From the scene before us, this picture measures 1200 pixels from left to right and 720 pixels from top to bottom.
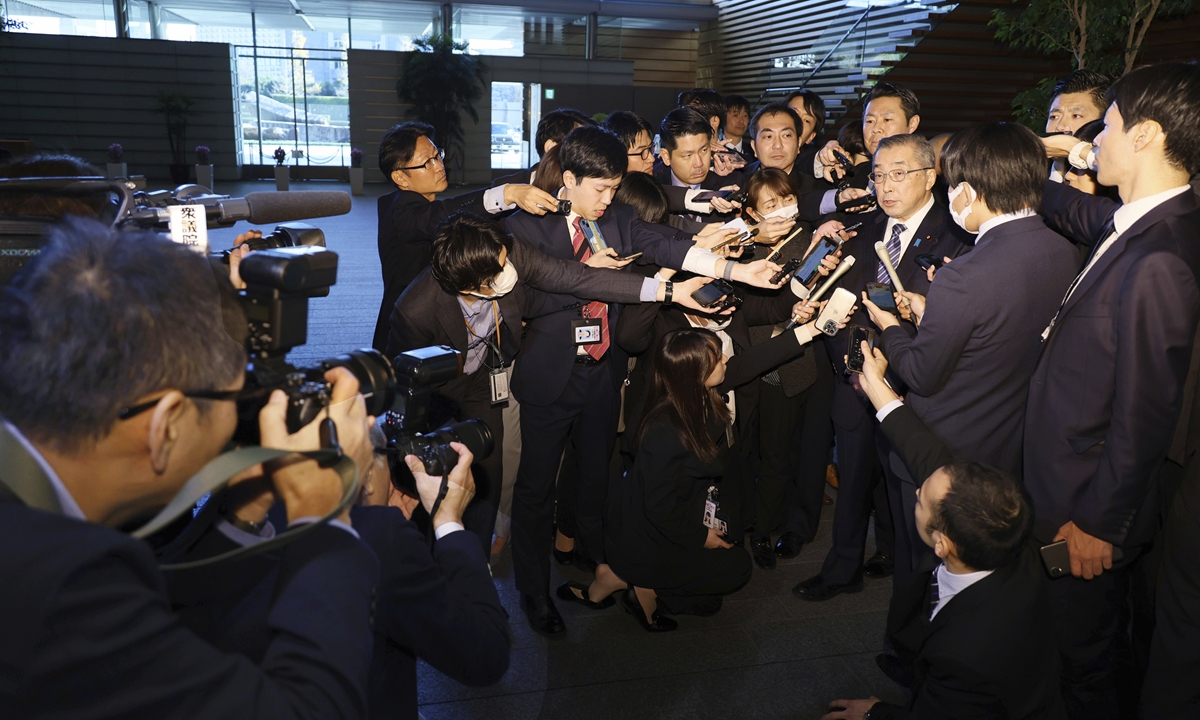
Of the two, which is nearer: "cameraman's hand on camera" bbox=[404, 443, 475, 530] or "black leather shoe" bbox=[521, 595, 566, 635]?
"cameraman's hand on camera" bbox=[404, 443, 475, 530]

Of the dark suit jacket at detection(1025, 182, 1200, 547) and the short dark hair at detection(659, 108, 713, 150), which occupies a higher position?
the short dark hair at detection(659, 108, 713, 150)

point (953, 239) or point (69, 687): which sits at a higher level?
point (953, 239)

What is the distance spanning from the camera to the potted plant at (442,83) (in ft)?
52.5

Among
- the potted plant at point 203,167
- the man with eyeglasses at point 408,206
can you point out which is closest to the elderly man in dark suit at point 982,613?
the man with eyeglasses at point 408,206

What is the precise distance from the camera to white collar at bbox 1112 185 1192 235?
6.07ft

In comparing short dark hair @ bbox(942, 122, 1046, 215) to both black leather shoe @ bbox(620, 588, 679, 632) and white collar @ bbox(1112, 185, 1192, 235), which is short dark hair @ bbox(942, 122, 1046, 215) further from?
black leather shoe @ bbox(620, 588, 679, 632)

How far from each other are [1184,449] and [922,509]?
0.74 m

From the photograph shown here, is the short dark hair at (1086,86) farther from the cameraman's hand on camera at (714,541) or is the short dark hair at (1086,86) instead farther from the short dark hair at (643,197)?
the cameraman's hand on camera at (714,541)

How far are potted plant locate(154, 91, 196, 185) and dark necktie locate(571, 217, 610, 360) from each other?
15478 mm

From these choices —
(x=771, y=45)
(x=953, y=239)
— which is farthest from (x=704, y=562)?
(x=771, y=45)

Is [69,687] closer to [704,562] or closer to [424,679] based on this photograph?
[424,679]

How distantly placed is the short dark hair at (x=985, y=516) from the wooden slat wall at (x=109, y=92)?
57.8ft

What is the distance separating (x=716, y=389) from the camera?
2.85 meters

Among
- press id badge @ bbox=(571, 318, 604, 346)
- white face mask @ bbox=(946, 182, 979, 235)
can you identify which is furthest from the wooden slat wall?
white face mask @ bbox=(946, 182, 979, 235)
